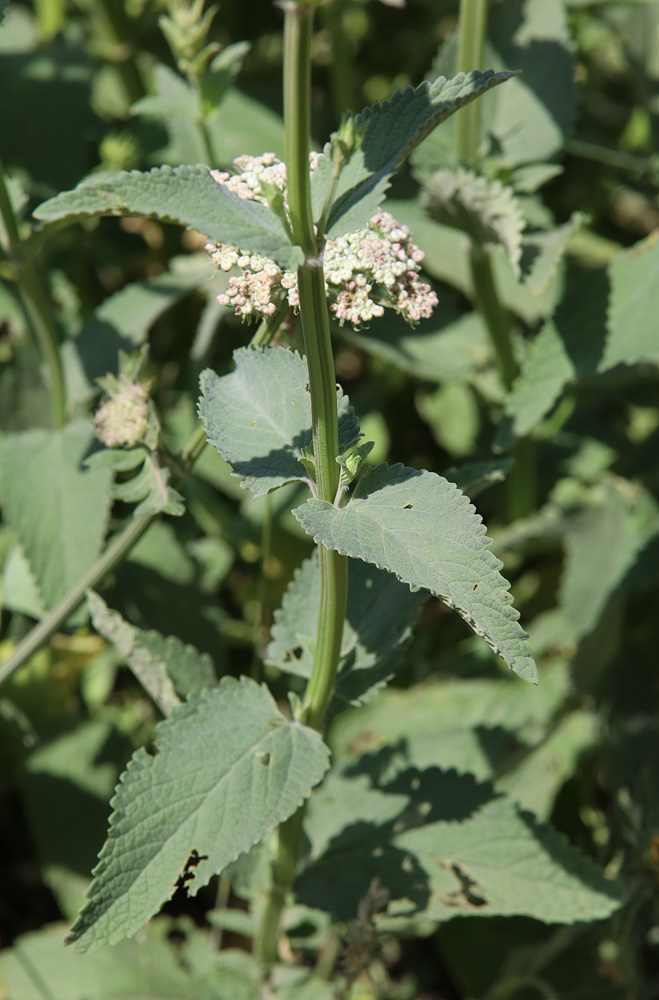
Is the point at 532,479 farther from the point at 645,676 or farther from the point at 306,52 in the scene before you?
the point at 306,52

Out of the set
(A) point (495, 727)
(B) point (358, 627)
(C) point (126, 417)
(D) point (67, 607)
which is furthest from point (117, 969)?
(C) point (126, 417)

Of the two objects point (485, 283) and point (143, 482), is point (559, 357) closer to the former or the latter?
point (485, 283)

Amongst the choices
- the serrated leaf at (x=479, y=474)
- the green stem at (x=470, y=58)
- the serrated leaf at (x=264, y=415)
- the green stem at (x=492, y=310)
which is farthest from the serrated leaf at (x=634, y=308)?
the serrated leaf at (x=264, y=415)

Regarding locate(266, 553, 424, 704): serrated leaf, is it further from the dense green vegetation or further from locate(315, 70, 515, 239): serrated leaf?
locate(315, 70, 515, 239): serrated leaf

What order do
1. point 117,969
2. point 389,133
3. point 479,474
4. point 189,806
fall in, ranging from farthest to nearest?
point 117,969, point 479,474, point 189,806, point 389,133

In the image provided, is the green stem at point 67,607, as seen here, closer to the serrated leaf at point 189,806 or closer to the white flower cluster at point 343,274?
the serrated leaf at point 189,806
